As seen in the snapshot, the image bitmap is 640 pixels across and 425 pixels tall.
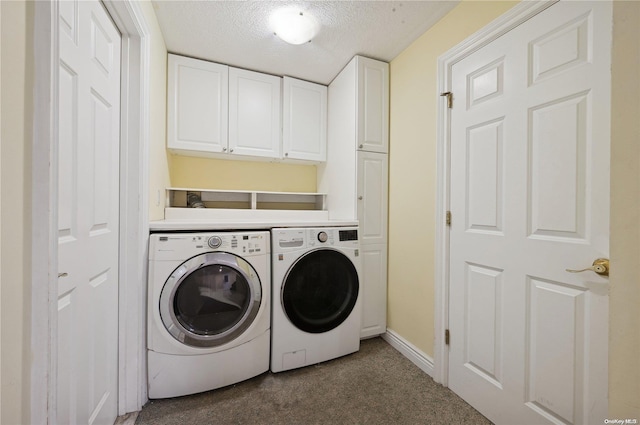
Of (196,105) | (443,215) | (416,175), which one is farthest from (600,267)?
(196,105)

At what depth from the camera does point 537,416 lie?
111 centimetres

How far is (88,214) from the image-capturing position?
974 mm

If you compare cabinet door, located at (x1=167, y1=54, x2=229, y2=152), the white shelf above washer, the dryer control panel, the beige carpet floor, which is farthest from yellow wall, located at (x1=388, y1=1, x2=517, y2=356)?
cabinet door, located at (x1=167, y1=54, x2=229, y2=152)

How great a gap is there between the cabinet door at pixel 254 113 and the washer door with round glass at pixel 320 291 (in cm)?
118

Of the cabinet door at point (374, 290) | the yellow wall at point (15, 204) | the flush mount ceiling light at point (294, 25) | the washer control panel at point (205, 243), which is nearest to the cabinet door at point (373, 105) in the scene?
the flush mount ceiling light at point (294, 25)

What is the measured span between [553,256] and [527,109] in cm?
68

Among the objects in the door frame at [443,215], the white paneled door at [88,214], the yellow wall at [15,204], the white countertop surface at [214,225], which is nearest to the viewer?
the yellow wall at [15,204]

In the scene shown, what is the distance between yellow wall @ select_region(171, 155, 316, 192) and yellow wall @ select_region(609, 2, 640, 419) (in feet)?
8.05

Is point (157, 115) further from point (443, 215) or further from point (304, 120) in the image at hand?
point (443, 215)

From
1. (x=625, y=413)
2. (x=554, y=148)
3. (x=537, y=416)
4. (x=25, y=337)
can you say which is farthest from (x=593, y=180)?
(x=25, y=337)

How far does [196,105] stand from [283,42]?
35.1 inches

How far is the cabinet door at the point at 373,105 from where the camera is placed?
2.04 meters

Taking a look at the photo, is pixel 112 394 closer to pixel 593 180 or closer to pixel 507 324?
pixel 507 324

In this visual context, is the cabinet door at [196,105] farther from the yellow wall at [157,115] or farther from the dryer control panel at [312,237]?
the dryer control panel at [312,237]
